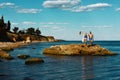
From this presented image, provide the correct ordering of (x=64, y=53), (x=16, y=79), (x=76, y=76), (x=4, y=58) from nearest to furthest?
(x=16, y=79) < (x=76, y=76) < (x=4, y=58) < (x=64, y=53)

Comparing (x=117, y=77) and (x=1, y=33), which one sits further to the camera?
(x=1, y=33)

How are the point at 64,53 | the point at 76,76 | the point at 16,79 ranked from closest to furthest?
the point at 16,79
the point at 76,76
the point at 64,53

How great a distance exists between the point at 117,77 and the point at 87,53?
3134 cm

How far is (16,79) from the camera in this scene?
2619cm

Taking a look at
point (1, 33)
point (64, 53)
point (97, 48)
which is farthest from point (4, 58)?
point (1, 33)

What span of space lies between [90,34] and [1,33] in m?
107

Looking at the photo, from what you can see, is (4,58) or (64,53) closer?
(4,58)

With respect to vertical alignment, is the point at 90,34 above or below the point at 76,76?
above

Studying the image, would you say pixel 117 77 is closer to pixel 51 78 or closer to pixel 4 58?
pixel 51 78

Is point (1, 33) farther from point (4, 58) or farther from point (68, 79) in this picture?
point (68, 79)

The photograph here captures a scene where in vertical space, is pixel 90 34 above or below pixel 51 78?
above

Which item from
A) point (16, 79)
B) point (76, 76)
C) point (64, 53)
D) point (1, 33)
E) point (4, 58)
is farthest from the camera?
point (1, 33)

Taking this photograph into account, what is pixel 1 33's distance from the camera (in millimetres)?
160500

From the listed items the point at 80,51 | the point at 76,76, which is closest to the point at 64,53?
the point at 80,51
